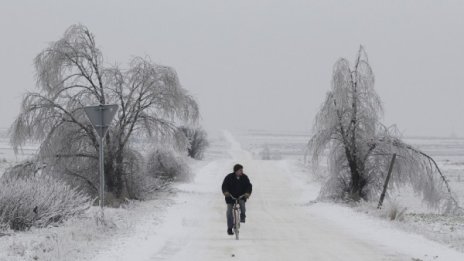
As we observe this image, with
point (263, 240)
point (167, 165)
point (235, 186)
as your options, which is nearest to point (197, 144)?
point (167, 165)

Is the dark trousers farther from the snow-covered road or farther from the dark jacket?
the snow-covered road

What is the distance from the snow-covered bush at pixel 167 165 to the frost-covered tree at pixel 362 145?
41.0ft

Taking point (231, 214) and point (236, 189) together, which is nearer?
point (231, 214)

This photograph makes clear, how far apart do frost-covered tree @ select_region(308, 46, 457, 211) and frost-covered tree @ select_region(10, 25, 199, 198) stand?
604 centimetres

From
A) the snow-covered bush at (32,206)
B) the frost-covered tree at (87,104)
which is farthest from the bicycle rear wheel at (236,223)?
the frost-covered tree at (87,104)

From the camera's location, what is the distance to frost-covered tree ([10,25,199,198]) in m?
26.0

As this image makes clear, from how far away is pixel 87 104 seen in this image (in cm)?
2702

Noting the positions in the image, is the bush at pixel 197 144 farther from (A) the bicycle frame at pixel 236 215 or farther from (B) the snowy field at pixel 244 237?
(A) the bicycle frame at pixel 236 215

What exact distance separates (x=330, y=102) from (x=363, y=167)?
10.2 feet

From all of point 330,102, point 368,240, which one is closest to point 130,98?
point 330,102

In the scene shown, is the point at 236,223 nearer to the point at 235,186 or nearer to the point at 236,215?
the point at 236,215

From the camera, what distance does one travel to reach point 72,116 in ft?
85.1

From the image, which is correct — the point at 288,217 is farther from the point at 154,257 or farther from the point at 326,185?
the point at 154,257

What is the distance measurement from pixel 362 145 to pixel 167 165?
16.7m
